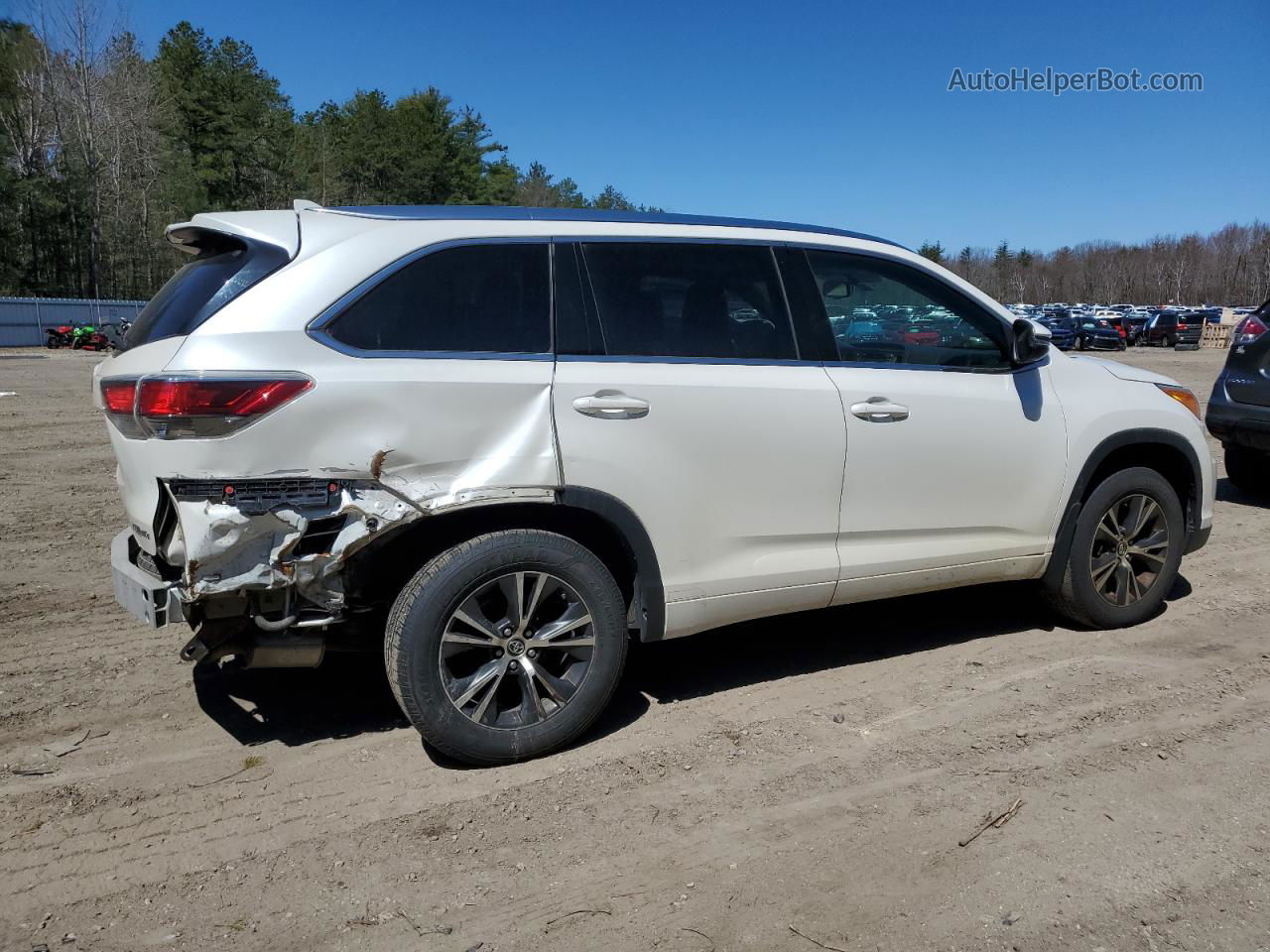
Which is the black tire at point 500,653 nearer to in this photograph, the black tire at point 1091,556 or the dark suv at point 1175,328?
the black tire at point 1091,556

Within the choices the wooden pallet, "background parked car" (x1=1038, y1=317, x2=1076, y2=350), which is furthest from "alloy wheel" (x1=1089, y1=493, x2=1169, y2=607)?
Result: the wooden pallet

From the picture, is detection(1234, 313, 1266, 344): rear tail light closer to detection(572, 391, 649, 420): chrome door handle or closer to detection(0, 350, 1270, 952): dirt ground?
detection(0, 350, 1270, 952): dirt ground

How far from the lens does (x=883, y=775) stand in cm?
353

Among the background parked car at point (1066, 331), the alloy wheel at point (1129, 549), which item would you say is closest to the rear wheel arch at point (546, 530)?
the alloy wheel at point (1129, 549)

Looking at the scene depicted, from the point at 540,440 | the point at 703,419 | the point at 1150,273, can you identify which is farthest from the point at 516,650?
the point at 1150,273

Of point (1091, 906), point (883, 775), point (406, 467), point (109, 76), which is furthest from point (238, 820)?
point (109, 76)

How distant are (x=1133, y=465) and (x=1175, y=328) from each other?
48.5 m

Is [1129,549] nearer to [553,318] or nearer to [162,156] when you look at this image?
[553,318]

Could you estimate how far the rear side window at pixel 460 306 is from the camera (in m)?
3.36

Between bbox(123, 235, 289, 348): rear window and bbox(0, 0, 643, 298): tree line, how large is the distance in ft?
174

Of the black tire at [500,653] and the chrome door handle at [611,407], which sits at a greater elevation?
the chrome door handle at [611,407]

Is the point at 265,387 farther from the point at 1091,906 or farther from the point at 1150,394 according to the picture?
the point at 1150,394

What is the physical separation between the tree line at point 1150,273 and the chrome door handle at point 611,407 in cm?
13881

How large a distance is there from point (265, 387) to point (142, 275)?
62371mm
